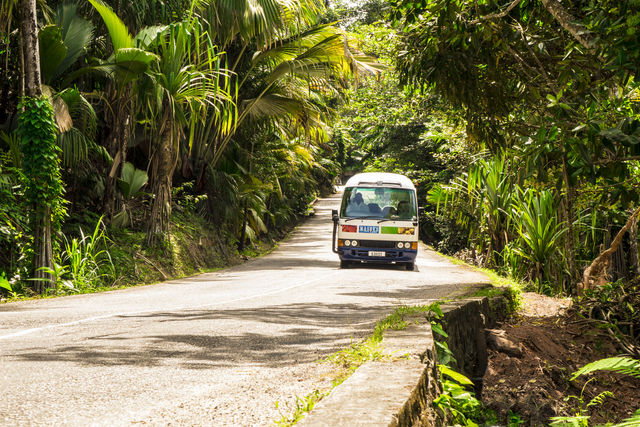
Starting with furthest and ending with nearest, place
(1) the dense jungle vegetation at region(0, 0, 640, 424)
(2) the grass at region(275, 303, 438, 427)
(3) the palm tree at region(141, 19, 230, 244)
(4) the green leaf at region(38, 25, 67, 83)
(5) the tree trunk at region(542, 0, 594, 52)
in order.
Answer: (3) the palm tree at region(141, 19, 230, 244) < (4) the green leaf at region(38, 25, 67, 83) < (1) the dense jungle vegetation at region(0, 0, 640, 424) < (5) the tree trunk at region(542, 0, 594, 52) < (2) the grass at region(275, 303, 438, 427)

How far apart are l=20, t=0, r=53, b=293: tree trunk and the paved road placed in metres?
1.15

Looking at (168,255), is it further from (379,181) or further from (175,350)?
(175,350)

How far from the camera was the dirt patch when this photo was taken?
21.6ft

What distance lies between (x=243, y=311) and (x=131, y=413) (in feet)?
14.3

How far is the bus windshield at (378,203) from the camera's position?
53.9 feet

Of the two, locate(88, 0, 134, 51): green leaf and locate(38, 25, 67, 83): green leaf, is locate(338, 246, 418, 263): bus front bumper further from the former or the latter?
locate(38, 25, 67, 83): green leaf

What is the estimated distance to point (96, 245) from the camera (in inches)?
517

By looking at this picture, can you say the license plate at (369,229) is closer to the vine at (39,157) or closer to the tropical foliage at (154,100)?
the tropical foliage at (154,100)

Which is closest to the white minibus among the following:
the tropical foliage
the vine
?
the tropical foliage

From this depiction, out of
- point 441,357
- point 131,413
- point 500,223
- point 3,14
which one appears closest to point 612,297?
point 441,357

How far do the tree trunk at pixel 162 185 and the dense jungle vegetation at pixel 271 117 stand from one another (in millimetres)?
46

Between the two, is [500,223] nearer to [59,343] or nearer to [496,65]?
[496,65]

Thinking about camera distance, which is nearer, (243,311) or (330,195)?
(243,311)

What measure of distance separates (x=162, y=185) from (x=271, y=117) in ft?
18.3
